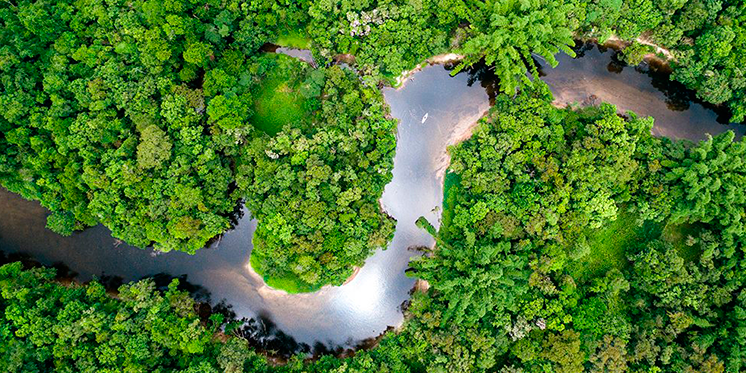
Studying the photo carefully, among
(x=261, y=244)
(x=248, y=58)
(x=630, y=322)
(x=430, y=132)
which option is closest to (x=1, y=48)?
(x=248, y=58)

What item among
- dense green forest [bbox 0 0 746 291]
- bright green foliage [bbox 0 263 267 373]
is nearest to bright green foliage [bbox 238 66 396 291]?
dense green forest [bbox 0 0 746 291]

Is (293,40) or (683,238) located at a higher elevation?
(293,40)

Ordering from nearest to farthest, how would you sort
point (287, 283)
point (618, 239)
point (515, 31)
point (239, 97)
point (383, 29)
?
point (515, 31), point (239, 97), point (383, 29), point (618, 239), point (287, 283)

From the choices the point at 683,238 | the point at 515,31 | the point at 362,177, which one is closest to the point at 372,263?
the point at 362,177

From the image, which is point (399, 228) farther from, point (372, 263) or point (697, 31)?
point (697, 31)

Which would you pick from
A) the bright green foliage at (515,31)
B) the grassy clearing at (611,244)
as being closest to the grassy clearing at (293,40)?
the bright green foliage at (515,31)

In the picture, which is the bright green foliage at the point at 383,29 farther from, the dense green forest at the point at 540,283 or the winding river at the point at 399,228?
the dense green forest at the point at 540,283
